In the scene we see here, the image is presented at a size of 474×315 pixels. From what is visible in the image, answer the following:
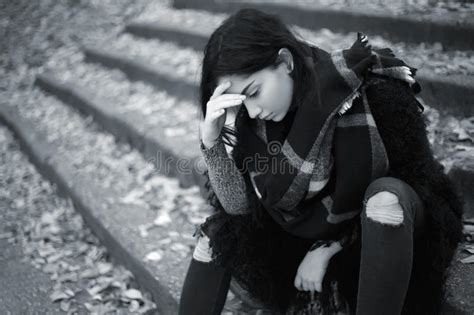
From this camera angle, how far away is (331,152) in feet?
6.24

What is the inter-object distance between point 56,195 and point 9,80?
9.14 feet

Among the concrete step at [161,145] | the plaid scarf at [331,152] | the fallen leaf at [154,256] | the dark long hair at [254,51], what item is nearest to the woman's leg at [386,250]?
the plaid scarf at [331,152]

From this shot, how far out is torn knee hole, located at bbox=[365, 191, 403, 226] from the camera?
159cm

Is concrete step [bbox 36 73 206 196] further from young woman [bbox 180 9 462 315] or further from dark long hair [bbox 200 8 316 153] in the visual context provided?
dark long hair [bbox 200 8 316 153]

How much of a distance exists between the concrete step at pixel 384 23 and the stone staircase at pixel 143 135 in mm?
499

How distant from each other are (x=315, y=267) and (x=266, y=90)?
2.31 ft

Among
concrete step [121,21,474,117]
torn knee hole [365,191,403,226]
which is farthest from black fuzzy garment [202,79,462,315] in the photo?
concrete step [121,21,474,117]

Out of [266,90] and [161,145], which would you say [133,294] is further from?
[266,90]

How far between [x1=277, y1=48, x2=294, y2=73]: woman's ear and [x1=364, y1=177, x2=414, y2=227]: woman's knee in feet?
1.81

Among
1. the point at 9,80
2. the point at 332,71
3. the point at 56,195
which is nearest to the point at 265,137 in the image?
the point at 332,71

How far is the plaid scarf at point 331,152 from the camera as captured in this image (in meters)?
1.82

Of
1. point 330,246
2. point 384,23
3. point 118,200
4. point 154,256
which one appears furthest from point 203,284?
point 384,23

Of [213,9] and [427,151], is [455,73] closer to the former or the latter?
[427,151]

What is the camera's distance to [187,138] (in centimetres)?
375
